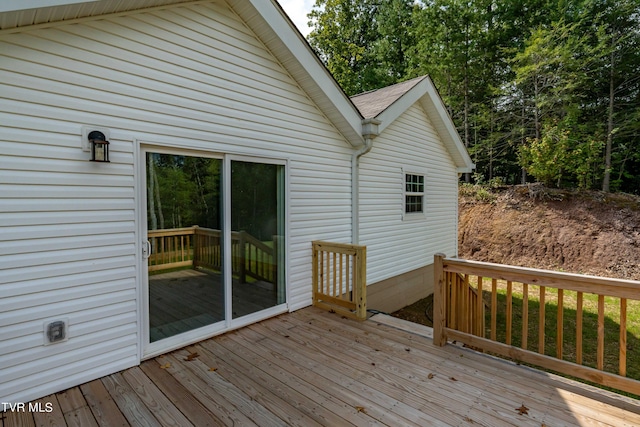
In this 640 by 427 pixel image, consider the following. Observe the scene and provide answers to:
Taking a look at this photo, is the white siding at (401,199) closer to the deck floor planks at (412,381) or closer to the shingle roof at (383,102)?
the shingle roof at (383,102)

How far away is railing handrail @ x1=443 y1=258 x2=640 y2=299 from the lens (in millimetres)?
2170

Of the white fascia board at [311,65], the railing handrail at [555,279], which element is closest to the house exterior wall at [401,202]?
the white fascia board at [311,65]

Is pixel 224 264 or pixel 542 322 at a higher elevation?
pixel 224 264

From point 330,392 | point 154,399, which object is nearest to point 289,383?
point 330,392

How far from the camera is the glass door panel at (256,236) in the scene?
11.7 ft

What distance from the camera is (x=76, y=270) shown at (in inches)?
98.3

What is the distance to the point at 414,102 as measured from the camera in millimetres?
6113

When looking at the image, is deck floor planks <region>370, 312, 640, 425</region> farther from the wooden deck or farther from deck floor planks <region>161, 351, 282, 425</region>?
deck floor planks <region>161, 351, 282, 425</region>

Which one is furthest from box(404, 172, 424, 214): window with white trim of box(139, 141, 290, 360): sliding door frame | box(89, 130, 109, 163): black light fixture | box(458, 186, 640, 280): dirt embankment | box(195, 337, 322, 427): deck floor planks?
box(89, 130, 109, 163): black light fixture

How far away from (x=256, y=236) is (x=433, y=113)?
17.7 feet

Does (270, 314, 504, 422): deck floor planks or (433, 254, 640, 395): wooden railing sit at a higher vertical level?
(433, 254, 640, 395): wooden railing

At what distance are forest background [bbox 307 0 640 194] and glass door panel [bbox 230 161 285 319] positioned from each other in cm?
1035

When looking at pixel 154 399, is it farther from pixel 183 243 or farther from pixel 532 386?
pixel 532 386

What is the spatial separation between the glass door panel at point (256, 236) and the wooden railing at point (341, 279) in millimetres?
574
